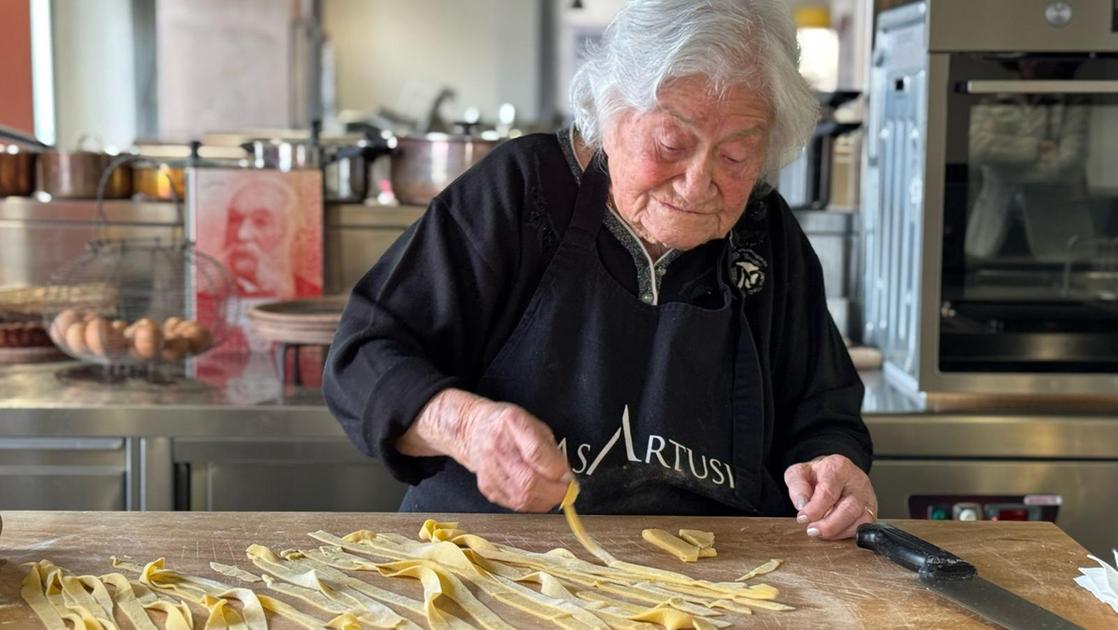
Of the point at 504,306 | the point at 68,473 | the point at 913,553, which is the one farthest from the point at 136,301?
the point at 913,553

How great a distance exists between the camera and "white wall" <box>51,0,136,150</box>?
554 cm

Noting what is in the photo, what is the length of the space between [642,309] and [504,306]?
0.58 feet

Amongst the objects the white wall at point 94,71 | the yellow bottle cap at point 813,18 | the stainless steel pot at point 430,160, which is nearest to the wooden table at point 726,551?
the stainless steel pot at point 430,160

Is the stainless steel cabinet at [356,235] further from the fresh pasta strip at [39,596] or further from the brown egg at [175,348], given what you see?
the fresh pasta strip at [39,596]

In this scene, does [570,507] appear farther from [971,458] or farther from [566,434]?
[971,458]

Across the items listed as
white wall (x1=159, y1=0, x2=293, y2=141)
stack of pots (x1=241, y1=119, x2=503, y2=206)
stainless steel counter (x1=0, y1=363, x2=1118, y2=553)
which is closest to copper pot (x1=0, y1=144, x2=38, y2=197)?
stack of pots (x1=241, y1=119, x2=503, y2=206)

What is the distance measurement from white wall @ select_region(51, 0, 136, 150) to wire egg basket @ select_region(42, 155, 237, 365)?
3.14 metres

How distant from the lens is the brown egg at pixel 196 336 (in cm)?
241

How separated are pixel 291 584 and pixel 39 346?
154 cm

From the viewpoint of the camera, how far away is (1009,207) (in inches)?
87.4

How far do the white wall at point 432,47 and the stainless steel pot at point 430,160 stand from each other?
366 centimetres

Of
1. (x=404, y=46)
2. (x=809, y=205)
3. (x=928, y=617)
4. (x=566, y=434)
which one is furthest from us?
(x=404, y=46)

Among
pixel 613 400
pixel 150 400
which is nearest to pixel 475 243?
pixel 613 400

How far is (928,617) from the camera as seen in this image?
121cm
